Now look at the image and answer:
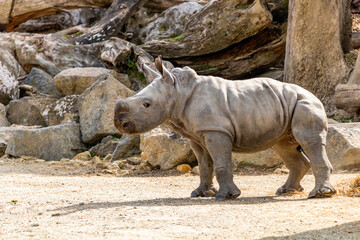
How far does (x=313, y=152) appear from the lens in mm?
5727

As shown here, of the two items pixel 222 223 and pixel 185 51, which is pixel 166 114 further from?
pixel 185 51

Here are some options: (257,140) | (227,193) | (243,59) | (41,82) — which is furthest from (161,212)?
(41,82)

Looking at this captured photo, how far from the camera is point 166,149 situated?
29.3 feet

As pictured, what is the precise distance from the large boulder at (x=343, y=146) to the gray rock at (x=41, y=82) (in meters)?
7.34

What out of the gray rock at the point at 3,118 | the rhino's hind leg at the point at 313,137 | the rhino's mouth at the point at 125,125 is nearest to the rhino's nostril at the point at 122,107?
the rhino's mouth at the point at 125,125

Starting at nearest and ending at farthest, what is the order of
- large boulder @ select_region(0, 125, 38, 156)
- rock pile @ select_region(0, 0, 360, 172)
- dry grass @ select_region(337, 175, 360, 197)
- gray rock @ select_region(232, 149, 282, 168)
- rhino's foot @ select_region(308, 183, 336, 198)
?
rhino's foot @ select_region(308, 183, 336, 198) < dry grass @ select_region(337, 175, 360, 197) < gray rock @ select_region(232, 149, 282, 168) < rock pile @ select_region(0, 0, 360, 172) < large boulder @ select_region(0, 125, 38, 156)

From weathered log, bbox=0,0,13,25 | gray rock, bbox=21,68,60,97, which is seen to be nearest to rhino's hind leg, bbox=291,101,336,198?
gray rock, bbox=21,68,60,97

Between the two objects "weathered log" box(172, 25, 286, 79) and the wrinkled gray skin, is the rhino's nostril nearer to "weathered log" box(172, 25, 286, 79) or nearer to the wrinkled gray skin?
the wrinkled gray skin

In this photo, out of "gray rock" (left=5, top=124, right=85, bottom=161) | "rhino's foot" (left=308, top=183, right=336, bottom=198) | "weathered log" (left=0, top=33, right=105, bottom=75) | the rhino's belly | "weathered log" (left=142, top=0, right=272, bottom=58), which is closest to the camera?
"rhino's foot" (left=308, top=183, right=336, bottom=198)

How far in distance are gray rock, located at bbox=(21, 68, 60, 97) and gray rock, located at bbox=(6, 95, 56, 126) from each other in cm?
61

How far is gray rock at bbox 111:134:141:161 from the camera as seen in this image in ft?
32.2

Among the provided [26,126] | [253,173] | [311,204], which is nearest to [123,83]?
[26,126]

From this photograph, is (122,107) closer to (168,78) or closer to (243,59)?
(168,78)

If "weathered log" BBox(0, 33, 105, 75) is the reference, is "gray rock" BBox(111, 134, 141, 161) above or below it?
below
